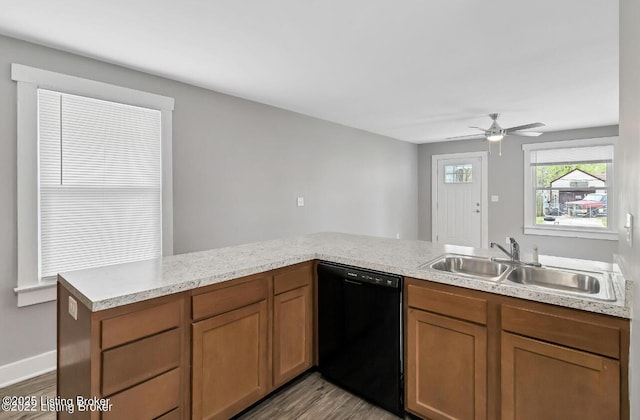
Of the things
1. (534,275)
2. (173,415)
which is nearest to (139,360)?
(173,415)

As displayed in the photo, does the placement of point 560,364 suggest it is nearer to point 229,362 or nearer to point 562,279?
point 562,279

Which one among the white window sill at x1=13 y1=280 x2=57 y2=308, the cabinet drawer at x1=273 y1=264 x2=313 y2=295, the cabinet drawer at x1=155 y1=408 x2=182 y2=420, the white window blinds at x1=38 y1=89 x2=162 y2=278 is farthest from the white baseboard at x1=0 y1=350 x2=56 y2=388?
the cabinet drawer at x1=273 y1=264 x2=313 y2=295

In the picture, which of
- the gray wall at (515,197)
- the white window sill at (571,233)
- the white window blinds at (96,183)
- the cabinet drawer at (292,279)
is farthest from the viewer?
the gray wall at (515,197)

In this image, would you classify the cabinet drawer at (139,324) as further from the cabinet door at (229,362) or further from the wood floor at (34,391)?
the wood floor at (34,391)

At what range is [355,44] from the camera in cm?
240

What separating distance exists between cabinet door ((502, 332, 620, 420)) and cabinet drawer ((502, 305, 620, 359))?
3 centimetres

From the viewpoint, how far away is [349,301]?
6.86ft

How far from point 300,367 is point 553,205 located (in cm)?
568

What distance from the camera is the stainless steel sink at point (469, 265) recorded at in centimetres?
198

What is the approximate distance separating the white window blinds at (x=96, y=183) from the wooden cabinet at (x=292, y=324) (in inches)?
65.2

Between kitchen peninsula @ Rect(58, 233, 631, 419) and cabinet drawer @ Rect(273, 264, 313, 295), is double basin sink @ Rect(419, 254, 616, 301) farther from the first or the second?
cabinet drawer @ Rect(273, 264, 313, 295)

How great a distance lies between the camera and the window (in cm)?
531

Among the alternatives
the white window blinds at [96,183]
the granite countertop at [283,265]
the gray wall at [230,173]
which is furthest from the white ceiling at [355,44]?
the granite countertop at [283,265]

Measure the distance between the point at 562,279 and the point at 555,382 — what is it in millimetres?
606
